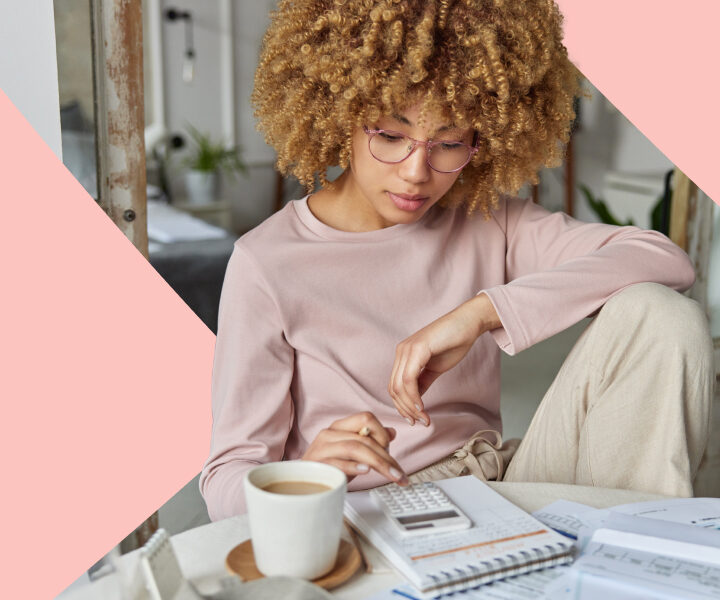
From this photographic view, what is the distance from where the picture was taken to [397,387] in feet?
3.64

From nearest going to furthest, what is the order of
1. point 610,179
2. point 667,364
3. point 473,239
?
point 667,364 < point 473,239 < point 610,179

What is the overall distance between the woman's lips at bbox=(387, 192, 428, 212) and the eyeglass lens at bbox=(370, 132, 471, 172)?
2.1 inches

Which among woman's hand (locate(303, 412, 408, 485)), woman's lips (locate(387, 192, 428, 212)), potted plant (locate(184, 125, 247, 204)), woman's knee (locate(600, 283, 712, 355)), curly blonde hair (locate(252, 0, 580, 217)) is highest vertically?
curly blonde hair (locate(252, 0, 580, 217))

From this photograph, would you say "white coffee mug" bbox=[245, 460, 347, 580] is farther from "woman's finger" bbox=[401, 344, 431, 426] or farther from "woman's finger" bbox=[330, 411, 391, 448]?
"woman's finger" bbox=[401, 344, 431, 426]

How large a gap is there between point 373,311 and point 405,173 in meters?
0.25

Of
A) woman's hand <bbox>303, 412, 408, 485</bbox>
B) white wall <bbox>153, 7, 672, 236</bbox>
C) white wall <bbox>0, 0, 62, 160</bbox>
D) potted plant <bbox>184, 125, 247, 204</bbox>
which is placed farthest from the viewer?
potted plant <bbox>184, 125, 247, 204</bbox>

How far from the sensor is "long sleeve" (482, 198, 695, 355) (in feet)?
3.92

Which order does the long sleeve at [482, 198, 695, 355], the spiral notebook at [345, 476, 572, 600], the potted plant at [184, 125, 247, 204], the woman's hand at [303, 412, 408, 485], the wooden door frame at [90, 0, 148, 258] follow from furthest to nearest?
the potted plant at [184, 125, 247, 204]
the wooden door frame at [90, 0, 148, 258]
the long sleeve at [482, 198, 695, 355]
the woman's hand at [303, 412, 408, 485]
the spiral notebook at [345, 476, 572, 600]

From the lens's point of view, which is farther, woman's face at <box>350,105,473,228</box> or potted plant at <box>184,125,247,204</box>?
potted plant at <box>184,125,247,204</box>

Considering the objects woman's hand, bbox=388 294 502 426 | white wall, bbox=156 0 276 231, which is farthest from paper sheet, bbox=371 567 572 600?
white wall, bbox=156 0 276 231

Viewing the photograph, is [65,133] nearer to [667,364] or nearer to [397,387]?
[397,387]

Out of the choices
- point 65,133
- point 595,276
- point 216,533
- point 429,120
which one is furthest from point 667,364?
point 65,133

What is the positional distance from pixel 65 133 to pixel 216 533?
868mm

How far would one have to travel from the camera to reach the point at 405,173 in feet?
3.95
